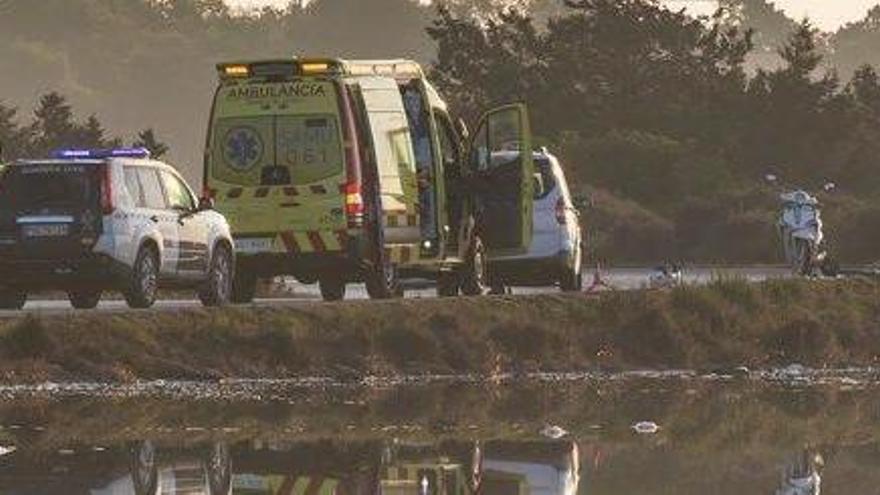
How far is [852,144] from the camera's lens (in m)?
71.5

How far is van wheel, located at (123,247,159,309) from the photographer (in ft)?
83.8

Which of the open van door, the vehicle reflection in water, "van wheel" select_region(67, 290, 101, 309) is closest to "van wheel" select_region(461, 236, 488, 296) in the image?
the open van door

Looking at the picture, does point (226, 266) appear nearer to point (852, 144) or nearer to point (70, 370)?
point (70, 370)

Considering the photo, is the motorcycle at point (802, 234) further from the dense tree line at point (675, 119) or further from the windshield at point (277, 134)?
the dense tree line at point (675, 119)

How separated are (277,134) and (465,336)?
398cm

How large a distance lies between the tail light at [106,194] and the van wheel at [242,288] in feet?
13.7

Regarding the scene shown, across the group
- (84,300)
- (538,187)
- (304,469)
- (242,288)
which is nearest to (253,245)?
(242,288)

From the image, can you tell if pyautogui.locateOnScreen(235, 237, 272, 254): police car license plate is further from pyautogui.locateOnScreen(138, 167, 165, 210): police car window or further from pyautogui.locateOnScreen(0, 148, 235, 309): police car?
pyautogui.locateOnScreen(0, 148, 235, 309): police car

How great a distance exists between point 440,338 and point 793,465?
9.85 m

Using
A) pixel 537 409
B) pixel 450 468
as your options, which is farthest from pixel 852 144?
pixel 450 468

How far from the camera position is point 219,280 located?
27672 millimetres

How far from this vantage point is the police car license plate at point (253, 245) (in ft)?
92.7

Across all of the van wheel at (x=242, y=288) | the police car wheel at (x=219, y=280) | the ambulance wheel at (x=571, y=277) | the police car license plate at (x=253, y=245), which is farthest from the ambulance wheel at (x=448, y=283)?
the police car wheel at (x=219, y=280)

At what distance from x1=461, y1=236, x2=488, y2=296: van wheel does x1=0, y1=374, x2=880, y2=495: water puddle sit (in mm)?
6488
